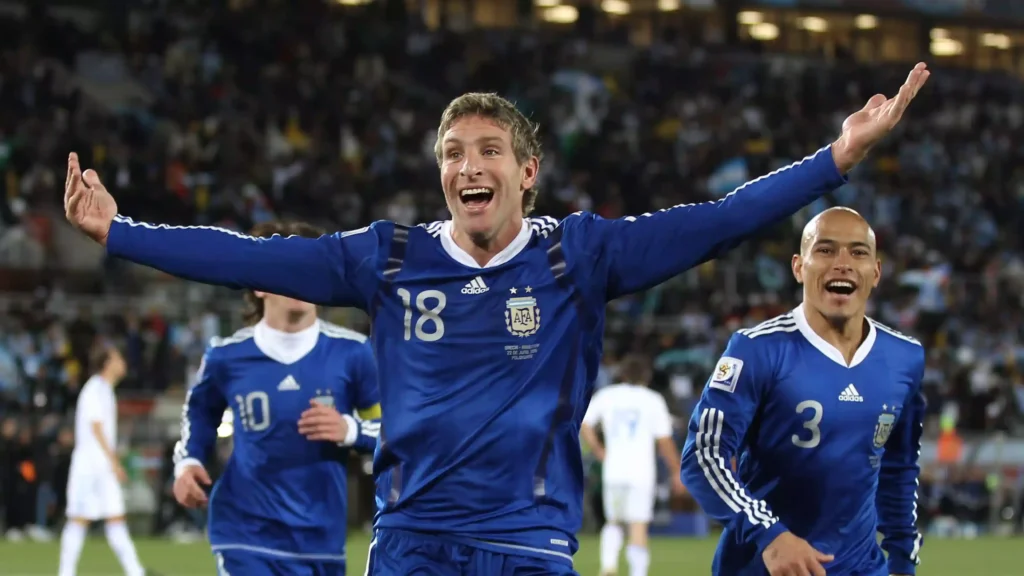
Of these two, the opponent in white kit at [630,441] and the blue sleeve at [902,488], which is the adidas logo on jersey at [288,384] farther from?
the opponent in white kit at [630,441]

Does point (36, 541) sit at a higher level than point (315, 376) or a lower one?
lower

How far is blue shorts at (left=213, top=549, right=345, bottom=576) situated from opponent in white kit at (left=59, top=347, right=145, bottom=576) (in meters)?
6.75

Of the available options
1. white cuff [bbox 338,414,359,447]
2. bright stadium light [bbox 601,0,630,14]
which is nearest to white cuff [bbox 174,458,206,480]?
white cuff [bbox 338,414,359,447]

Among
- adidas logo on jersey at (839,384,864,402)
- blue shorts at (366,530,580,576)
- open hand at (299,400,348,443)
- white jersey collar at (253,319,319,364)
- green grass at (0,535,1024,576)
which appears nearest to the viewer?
blue shorts at (366,530,580,576)

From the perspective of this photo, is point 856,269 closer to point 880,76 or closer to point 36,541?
point 36,541

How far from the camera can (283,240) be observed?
15.1ft

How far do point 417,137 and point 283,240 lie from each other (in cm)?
2369

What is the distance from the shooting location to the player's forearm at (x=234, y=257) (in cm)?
439

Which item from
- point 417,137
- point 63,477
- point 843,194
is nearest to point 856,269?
point 63,477

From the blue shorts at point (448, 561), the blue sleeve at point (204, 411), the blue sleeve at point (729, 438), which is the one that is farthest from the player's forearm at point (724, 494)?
the blue sleeve at point (204, 411)

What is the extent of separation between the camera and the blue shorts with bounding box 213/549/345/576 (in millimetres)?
7391

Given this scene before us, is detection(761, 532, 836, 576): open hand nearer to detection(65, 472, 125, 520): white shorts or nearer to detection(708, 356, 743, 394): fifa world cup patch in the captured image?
detection(708, 356, 743, 394): fifa world cup patch

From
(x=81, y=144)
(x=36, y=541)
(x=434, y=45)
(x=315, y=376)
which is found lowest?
(x=36, y=541)

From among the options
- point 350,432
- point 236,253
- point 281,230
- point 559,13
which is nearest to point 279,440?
point 350,432
